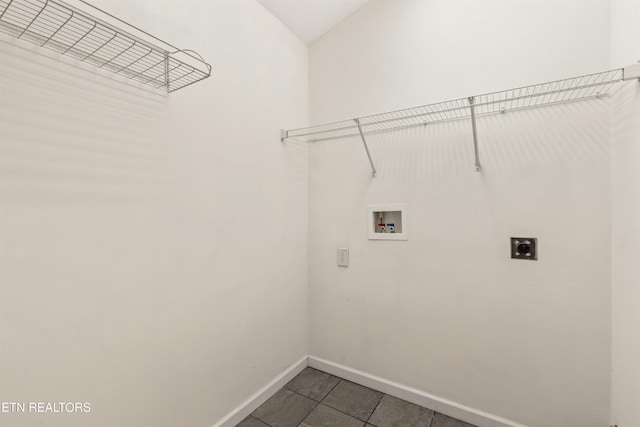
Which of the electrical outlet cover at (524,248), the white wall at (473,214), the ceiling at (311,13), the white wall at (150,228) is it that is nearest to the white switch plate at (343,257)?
the white wall at (473,214)

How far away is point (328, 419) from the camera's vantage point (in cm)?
164

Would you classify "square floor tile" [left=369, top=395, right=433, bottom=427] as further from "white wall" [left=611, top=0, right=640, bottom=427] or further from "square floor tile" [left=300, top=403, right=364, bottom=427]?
"white wall" [left=611, top=0, right=640, bottom=427]

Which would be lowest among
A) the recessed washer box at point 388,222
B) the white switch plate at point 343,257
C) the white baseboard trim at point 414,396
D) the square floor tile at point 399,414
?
the square floor tile at point 399,414

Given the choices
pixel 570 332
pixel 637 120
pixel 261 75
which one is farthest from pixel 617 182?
pixel 261 75

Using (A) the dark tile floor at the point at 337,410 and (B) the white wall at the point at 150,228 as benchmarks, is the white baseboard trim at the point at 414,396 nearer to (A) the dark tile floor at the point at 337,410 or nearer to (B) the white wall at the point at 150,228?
(A) the dark tile floor at the point at 337,410

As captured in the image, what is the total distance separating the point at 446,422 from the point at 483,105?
180cm

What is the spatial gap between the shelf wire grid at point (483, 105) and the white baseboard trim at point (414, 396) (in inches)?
66.3

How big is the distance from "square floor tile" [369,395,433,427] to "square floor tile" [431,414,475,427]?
0.03 metres

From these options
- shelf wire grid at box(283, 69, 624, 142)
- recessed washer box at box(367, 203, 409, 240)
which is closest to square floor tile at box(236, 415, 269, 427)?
recessed washer box at box(367, 203, 409, 240)

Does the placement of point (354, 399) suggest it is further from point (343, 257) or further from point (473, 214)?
point (473, 214)

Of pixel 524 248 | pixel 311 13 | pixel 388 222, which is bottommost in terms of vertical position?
pixel 524 248

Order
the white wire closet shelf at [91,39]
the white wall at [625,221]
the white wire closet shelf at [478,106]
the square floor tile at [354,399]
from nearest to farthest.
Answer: the white wire closet shelf at [91,39] → the white wall at [625,221] → the white wire closet shelf at [478,106] → the square floor tile at [354,399]

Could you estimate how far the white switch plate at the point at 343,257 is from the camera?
2.05 metres

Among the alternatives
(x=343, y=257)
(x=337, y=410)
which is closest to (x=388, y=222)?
(x=343, y=257)
